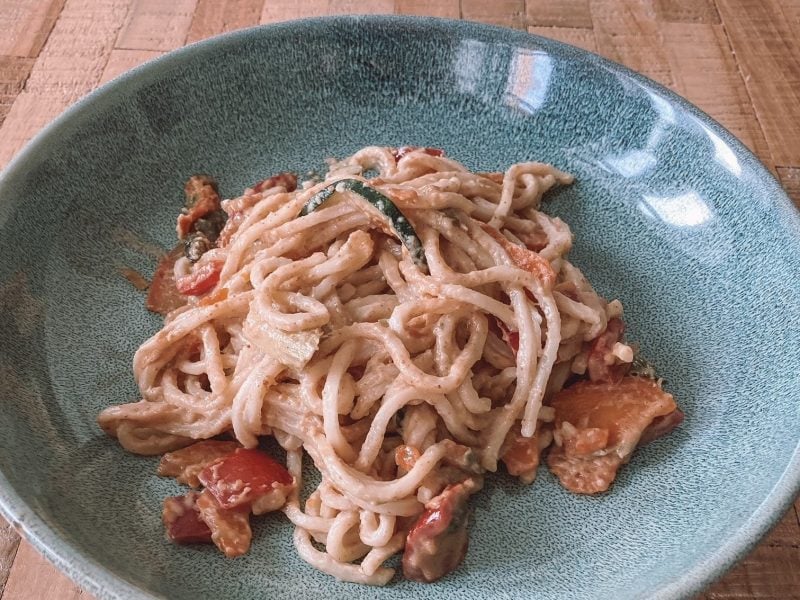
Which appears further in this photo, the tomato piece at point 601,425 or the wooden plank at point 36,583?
the tomato piece at point 601,425

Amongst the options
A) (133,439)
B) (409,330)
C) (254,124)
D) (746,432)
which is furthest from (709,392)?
(254,124)

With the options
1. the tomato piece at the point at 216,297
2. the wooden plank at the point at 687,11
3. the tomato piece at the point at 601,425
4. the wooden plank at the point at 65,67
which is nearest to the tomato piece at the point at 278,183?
the tomato piece at the point at 216,297

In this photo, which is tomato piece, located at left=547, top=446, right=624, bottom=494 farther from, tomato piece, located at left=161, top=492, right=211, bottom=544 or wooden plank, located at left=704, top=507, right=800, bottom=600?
tomato piece, located at left=161, top=492, right=211, bottom=544

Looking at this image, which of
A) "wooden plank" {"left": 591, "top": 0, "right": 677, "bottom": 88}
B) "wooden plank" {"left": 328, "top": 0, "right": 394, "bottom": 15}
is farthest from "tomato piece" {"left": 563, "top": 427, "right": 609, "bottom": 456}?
"wooden plank" {"left": 328, "top": 0, "right": 394, "bottom": 15}

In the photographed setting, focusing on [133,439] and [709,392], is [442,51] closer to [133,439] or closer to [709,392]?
[709,392]

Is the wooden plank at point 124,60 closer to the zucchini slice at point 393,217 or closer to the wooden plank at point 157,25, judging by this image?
the wooden plank at point 157,25

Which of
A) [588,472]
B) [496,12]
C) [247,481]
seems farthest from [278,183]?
[496,12]
